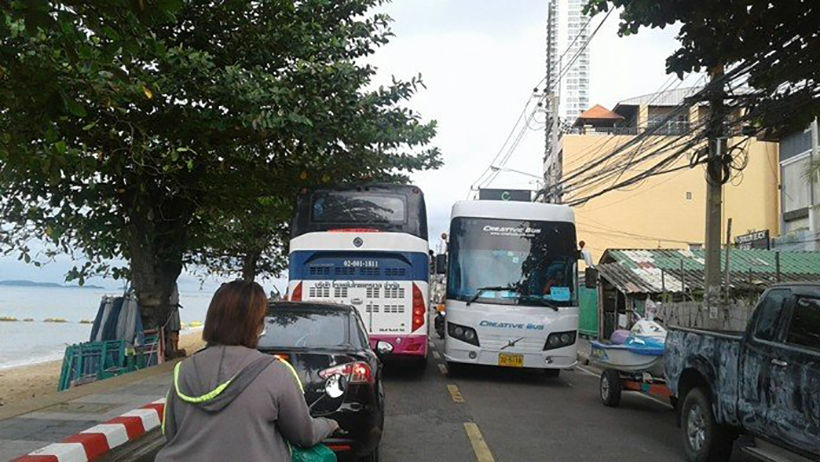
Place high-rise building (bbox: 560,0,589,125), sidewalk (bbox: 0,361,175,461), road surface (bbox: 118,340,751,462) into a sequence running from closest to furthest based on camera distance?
sidewalk (bbox: 0,361,175,461)
road surface (bbox: 118,340,751,462)
high-rise building (bbox: 560,0,589,125)

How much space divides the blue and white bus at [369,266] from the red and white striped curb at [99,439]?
191 inches

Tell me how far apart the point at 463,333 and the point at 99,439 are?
7.16 m

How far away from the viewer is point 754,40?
889 centimetres

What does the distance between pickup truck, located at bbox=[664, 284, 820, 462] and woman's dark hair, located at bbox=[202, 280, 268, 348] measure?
4530 mm

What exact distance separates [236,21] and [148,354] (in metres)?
7.30

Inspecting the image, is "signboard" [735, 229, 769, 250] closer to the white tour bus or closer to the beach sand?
the white tour bus

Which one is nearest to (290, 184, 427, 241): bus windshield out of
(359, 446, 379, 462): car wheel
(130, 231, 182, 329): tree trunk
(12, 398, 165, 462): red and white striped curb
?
(130, 231, 182, 329): tree trunk

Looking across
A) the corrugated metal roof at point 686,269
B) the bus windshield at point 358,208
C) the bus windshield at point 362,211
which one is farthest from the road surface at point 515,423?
the corrugated metal roof at point 686,269

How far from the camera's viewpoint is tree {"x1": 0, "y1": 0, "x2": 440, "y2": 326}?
11031 mm

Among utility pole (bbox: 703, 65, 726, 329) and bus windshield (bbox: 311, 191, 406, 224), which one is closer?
Answer: utility pole (bbox: 703, 65, 726, 329)

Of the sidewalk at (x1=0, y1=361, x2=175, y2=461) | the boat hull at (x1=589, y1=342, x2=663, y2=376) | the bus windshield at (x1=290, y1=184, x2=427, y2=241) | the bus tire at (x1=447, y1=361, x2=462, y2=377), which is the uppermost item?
the bus windshield at (x1=290, y1=184, x2=427, y2=241)

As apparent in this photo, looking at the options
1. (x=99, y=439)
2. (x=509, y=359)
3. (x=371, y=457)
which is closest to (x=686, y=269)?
(x=509, y=359)

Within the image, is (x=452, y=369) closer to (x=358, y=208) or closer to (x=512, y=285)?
(x=512, y=285)

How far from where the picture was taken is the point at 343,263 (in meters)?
12.6
